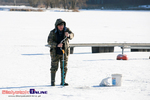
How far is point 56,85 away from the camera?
713cm

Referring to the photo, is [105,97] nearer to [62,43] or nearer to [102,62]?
[62,43]

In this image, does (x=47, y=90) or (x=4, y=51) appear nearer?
(x=47, y=90)

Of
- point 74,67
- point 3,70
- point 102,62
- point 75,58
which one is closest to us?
point 3,70

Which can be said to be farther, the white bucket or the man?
the white bucket

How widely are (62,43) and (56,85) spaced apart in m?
0.96

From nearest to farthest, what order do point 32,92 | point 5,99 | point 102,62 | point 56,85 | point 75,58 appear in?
point 5,99 → point 32,92 → point 56,85 → point 102,62 → point 75,58

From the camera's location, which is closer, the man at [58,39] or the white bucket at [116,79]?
the man at [58,39]

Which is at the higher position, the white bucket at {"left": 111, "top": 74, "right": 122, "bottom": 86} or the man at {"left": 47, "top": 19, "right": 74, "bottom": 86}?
the man at {"left": 47, "top": 19, "right": 74, "bottom": 86}

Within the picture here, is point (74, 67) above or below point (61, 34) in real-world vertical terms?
below

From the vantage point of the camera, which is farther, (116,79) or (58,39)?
(116,79)

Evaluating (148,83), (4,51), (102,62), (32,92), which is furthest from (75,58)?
(32,92)

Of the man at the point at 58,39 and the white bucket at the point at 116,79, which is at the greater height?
the man at the point at 58,39

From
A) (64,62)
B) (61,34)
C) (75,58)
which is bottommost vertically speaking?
(75,58)

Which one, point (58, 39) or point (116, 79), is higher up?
point (58, 39)
